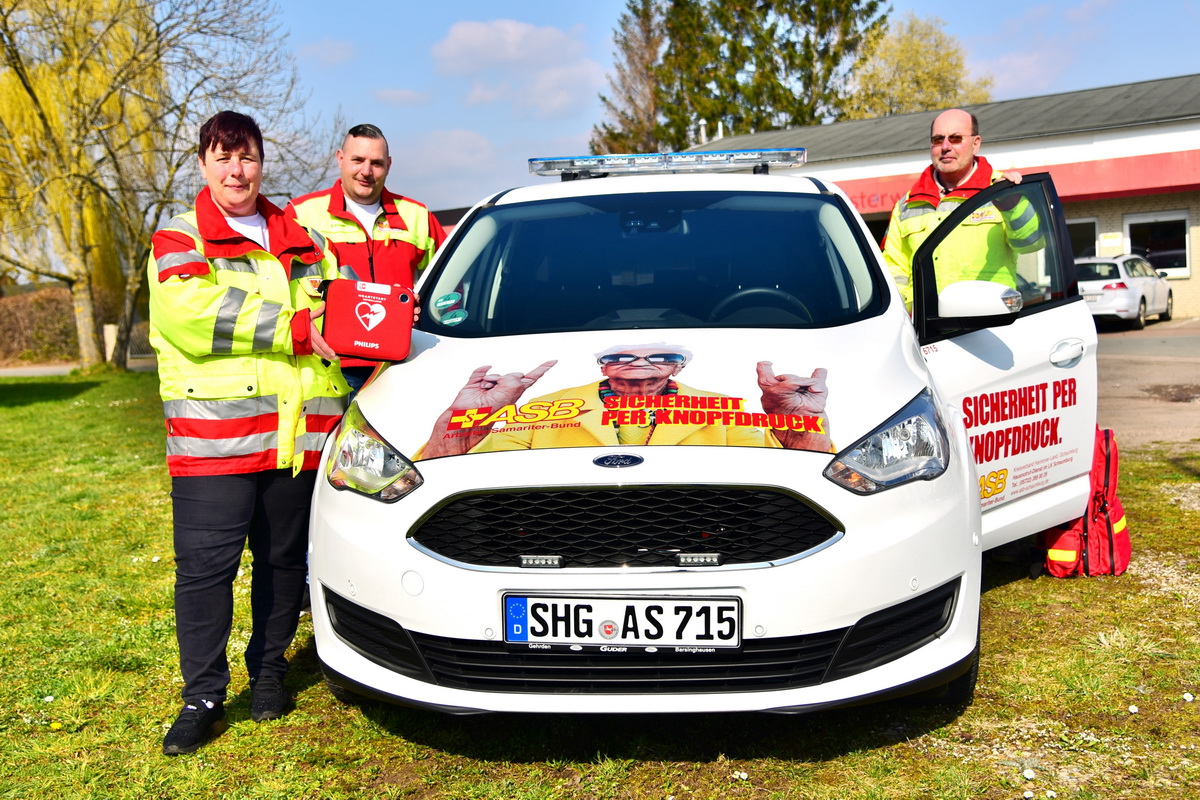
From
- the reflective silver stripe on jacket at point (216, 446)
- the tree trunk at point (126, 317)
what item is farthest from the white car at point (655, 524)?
the tree trunk at point (126, 317)

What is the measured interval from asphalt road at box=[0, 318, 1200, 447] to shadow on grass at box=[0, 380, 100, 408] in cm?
1456

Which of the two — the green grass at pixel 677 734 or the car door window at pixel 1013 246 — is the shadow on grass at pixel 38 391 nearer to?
the green grass at pixel 677 734

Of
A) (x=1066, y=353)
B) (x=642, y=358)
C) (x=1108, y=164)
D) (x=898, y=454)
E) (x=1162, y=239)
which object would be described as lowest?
(x=898, y=454)

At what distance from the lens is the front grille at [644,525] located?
98.3 inches

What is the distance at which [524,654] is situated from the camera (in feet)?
8.37

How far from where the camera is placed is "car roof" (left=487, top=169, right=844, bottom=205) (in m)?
3.97

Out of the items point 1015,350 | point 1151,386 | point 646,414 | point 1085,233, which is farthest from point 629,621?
point 1085,233

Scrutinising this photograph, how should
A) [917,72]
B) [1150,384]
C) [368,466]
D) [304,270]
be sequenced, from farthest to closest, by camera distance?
[917,72], [1150,384], [304,270], [368,466]

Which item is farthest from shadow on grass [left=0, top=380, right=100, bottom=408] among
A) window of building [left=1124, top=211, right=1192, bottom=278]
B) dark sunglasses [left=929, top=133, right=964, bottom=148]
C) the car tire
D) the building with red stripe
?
window of building [left=1124, top=211, right=1192, bottom=278]

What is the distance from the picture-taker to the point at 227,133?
3.07m

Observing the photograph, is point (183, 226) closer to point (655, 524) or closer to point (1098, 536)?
point (655, 524)

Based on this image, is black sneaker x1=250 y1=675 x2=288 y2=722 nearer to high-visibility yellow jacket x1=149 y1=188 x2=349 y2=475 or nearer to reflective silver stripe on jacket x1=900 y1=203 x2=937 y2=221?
high-visibility yellow jacket x1=149 y1=188 x2=349 y2=475

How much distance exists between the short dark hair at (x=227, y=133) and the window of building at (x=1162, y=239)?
75.9ft

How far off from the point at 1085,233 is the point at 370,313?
77.1ft
